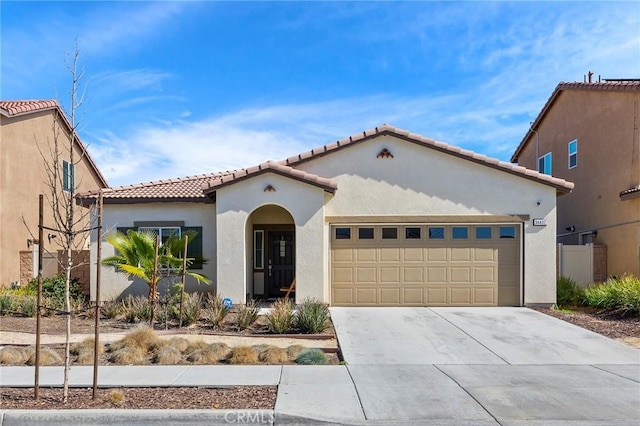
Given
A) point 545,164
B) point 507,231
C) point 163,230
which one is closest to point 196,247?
point 163,230

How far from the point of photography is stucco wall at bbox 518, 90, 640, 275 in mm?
16719

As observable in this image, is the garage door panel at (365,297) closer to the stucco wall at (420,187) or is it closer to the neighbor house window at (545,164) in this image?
the stucco wall at (420,187)

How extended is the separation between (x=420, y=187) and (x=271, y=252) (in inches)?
215

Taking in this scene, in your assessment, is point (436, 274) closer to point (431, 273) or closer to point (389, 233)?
point (431, 273)

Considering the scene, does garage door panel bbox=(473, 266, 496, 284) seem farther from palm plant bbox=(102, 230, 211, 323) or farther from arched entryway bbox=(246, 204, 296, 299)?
palm plant bbox=(102, 230, 211, 323)

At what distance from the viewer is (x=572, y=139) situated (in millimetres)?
20766

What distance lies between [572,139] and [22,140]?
2208 centimetres

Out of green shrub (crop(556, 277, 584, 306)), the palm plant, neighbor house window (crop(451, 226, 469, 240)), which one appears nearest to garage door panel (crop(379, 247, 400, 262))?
neighbor house window (crop(451, 226, 469, 240))

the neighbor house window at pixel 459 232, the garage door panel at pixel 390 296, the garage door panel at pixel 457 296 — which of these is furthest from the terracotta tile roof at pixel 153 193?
the garage door panel at pixel 457 296

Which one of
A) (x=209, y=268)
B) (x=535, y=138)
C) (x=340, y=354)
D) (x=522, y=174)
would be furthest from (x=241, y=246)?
(x=535, y=138)

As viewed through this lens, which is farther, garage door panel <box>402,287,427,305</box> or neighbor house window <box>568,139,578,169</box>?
neighbor house window <box>568,139,578,169</box>

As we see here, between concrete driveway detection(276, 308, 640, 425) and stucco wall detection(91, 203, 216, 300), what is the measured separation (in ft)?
15.8

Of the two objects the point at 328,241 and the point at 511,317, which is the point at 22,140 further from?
the point at 511,317

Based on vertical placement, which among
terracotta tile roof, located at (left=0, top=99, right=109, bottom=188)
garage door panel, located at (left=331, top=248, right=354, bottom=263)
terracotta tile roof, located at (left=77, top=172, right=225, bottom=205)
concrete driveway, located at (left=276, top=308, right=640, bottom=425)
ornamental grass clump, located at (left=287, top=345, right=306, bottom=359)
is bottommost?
concrete driveway, located at (left=276, top=308, right=640, bottom=425)
